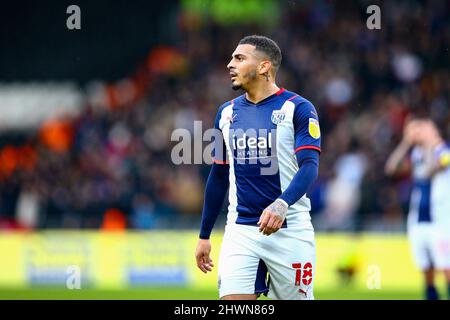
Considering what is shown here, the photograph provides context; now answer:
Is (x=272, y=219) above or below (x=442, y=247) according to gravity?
above

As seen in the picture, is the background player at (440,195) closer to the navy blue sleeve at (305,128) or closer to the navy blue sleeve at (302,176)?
the navy blue sleeve at (305,128)

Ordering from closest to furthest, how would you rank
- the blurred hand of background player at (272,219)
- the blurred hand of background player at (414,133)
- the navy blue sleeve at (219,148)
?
the blurred hand of background player at (272,219), the navy blue sleeve at (219,148), the blurred hand of background player at (414,133)

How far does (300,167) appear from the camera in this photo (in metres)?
6.82

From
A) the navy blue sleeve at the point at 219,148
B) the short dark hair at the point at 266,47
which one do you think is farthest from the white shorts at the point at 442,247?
the short dark hair at the point at 266,47

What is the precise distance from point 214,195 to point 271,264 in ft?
2.38

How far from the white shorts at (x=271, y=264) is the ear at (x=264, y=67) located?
1130 millimetres

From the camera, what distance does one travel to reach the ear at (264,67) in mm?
7176

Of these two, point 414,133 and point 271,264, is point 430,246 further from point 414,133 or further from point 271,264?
point 271,264

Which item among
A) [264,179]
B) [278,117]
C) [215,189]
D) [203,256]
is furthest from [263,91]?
[203,256]

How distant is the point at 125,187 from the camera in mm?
20094
